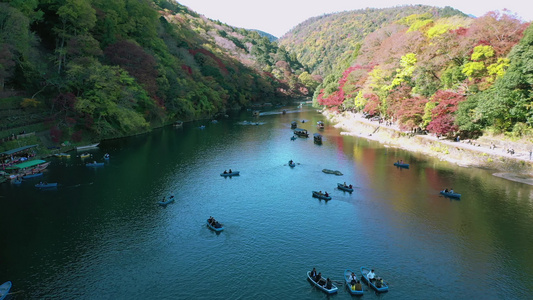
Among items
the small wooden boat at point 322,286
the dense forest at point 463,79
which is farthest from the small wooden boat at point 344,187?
the dense forest at point 463,79

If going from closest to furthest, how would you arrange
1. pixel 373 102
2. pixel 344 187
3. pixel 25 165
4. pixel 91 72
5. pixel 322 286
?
pixel 322 286 < pixel 344 187 < pixel 25 165 < pixel 91 72 < pixel 373 102

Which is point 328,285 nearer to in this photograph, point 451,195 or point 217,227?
point 217,227

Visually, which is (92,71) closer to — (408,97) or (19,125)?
(19,125)

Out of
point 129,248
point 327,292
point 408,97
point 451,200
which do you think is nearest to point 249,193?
point 129,248

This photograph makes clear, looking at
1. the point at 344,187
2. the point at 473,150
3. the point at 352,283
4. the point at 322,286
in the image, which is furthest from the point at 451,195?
the point at 322,286

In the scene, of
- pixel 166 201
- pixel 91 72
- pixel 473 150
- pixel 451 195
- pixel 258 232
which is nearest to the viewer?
pixel 258 232

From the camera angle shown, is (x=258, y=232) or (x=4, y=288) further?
(x=258, y=232)

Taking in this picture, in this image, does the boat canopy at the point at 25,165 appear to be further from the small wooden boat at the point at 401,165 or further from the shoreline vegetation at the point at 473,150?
the shoreline vegetation at the point at 473,150
